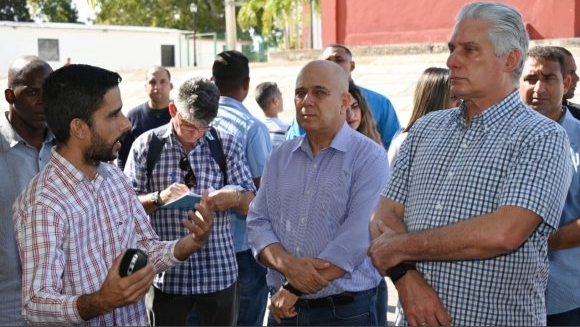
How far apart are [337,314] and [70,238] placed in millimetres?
1523

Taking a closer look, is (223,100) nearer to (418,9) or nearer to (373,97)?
(373,97)

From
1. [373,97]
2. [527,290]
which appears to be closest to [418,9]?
[373,97]

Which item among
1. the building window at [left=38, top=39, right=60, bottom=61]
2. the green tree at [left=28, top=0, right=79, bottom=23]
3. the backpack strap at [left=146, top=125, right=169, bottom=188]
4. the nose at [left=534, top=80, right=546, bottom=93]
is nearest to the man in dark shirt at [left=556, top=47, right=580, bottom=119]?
the nose at [left=534, top=80, right=546, bottom=93]

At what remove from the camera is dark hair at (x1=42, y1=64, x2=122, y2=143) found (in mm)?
3186

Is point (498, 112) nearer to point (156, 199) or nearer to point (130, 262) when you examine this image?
point (130, 262)

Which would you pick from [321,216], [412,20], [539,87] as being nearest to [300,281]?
[321,216]

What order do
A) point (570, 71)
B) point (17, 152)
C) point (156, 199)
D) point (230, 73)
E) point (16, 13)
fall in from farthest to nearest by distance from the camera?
point (16, 13) → point (230, 73) → point (156, 199) → point (570, 71) → point (17, 152)

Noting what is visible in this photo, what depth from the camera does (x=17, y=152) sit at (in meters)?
4.12

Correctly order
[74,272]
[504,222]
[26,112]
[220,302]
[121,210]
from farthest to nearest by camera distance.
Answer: [220,302]
[26,112]
[121,210]
[74,272]
[504,222]

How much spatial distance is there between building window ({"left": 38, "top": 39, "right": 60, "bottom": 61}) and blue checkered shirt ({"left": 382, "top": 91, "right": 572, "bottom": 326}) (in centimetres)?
4193

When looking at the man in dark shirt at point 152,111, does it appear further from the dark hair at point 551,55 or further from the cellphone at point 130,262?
the cellphone at point 130,262

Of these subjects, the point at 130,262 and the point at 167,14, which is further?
the point at 167,14

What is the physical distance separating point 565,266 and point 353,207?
1.13 m

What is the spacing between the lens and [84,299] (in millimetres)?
2908
